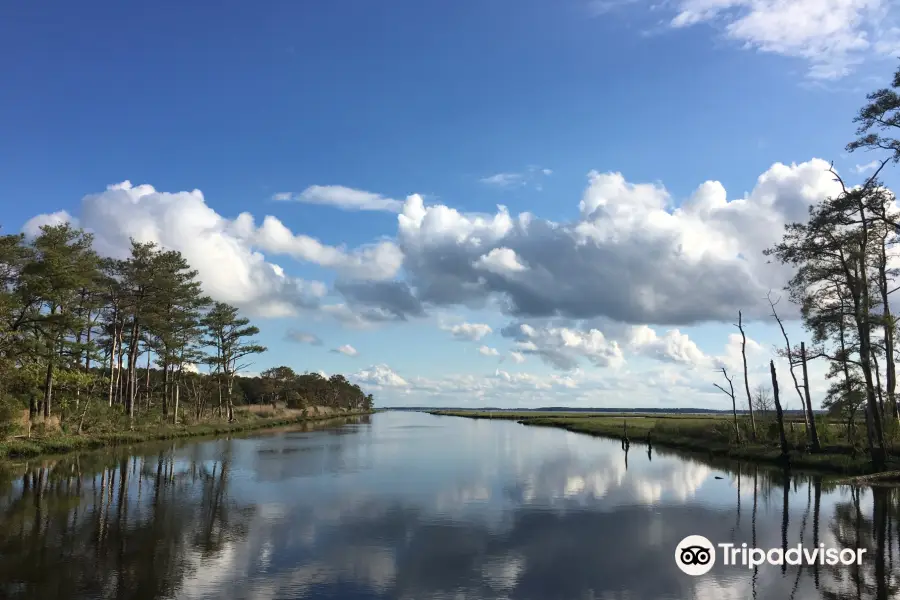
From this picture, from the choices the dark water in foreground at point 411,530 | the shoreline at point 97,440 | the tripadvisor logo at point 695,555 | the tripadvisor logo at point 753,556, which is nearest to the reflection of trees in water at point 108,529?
the dark water in foreground at point 411,530

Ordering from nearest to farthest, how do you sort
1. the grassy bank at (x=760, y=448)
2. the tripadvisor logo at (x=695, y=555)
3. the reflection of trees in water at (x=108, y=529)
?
the reflection of trees in water at (x=108, y=529) → the tripadvisor logo at (x=695, y=555) → the grassy bank at (x=760, y=448)

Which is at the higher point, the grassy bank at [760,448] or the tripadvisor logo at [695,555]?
the tripadvisor logo at [695,555]

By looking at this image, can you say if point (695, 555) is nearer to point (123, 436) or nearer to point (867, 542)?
point (867, 542)

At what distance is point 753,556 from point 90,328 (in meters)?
44.2

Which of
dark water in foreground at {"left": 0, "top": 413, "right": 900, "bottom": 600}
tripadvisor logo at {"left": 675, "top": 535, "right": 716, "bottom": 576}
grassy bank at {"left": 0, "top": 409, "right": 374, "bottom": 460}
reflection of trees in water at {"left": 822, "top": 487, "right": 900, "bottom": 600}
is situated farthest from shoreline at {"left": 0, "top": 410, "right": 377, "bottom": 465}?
reflection of trees in water at {"left": 822, "top": 487, "right": 900, "bottom": 600}

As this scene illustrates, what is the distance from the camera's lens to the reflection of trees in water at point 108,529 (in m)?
10.8

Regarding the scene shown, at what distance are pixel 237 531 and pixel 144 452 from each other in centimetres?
2360

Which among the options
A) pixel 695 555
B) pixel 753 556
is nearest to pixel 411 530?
pixel 695 555

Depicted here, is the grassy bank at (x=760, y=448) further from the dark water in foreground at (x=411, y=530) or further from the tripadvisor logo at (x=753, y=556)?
the tripadvisor logo at (x=753, y=556)

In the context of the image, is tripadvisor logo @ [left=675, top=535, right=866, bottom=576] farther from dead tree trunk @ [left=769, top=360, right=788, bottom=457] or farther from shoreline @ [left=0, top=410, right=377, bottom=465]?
shoreline @ [left=0, top=410, right=377, bottom=465]

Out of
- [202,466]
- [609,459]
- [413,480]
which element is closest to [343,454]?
[202,466]

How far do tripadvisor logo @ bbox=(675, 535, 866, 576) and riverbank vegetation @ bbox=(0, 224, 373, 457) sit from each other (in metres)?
27.7

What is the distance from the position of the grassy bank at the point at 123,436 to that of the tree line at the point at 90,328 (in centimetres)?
122

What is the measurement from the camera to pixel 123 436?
128 ft
